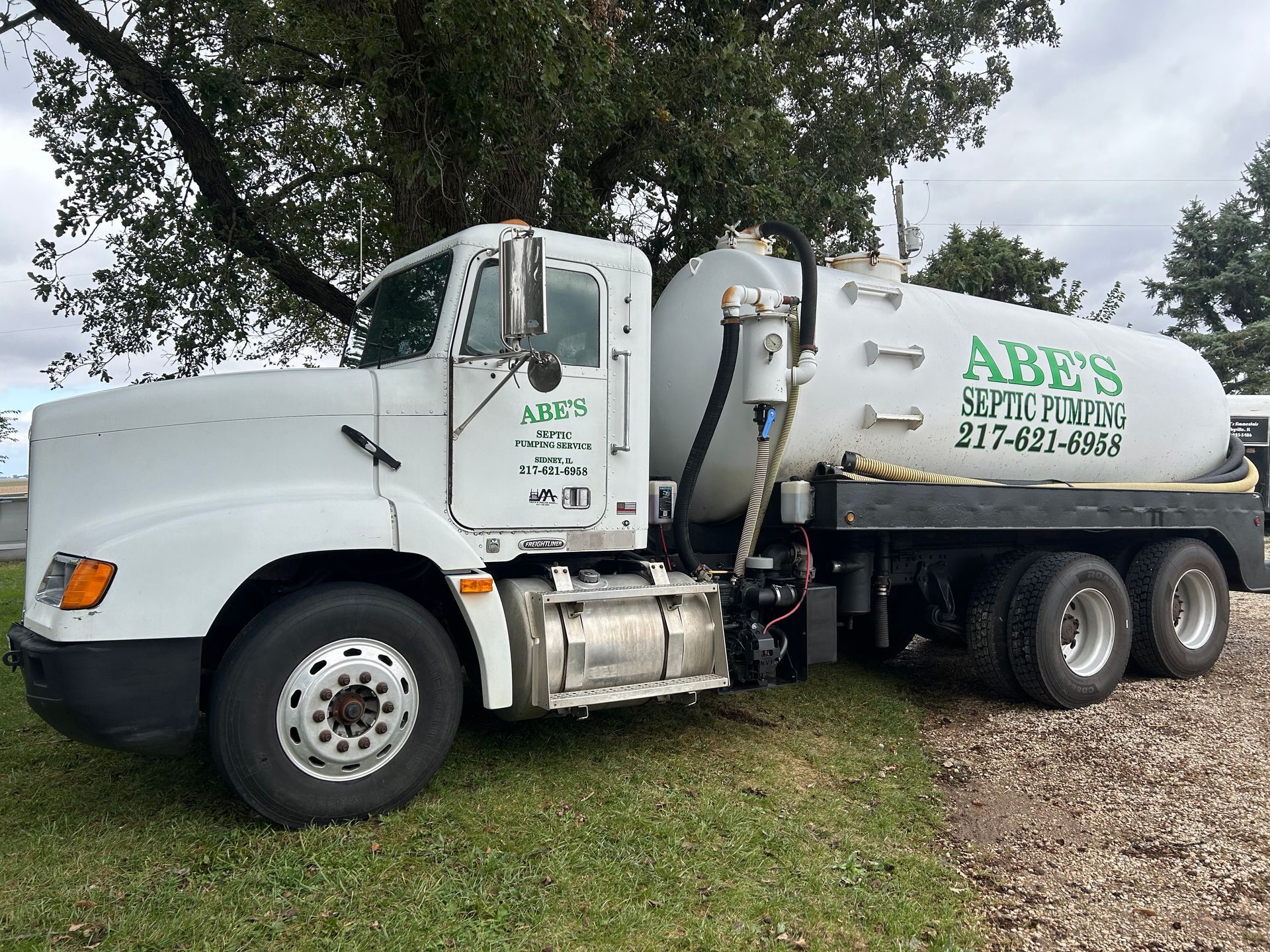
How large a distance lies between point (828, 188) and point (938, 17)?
15.5 ft

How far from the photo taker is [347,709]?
13.9 ft

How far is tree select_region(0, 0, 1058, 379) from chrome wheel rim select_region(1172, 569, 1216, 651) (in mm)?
5210

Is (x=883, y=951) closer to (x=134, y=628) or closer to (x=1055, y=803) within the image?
(x=1055, y=803)

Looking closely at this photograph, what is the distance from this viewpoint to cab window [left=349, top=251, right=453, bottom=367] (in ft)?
16.1

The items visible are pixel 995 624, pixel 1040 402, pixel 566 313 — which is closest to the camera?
pixel 566 313

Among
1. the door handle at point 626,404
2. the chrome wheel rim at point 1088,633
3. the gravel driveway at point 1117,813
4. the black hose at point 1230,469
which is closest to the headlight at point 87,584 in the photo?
the door handle at point 626,404

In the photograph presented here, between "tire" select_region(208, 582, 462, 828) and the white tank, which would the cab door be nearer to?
"tire" select_region(208, 582, 462, 828)

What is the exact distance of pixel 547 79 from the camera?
660cm

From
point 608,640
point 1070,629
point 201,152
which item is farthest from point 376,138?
point 1070,629

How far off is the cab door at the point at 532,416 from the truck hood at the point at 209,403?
543mm

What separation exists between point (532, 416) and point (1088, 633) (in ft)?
15.6

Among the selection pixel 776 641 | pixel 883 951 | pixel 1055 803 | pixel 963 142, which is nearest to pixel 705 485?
pixel 776 641

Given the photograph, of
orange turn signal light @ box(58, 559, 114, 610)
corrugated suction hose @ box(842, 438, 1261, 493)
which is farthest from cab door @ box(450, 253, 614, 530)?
corrugated suction hose @ box(842, 438, 1261, 493)

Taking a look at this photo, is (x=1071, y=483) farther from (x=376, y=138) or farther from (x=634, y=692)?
(x=376, y=138)
